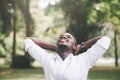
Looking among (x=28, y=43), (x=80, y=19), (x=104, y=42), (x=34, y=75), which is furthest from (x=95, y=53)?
(x=80, y=19)

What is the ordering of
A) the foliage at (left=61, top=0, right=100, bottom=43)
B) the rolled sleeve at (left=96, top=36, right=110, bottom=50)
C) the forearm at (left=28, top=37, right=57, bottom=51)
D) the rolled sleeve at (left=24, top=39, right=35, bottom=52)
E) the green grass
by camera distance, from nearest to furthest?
the rolled sleeve at (left=96, top=36, right=110, bottom=50) → the rolled sleeve at (left=24, top=39, right=35, bottom=52) → the forearm at (left=28, top=37, right=57, bottom=51) → the green grass → the foliage at (left=61, top=0, right=100, bottom=43)

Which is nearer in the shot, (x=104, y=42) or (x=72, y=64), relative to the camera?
(x=72, y=64)

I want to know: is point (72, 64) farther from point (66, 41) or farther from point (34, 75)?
point (34, 75)

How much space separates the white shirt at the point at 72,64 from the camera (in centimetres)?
320

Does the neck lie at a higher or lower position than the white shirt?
higher

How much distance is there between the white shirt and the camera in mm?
3199

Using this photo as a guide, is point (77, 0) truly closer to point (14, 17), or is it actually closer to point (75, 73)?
point (14, 17)

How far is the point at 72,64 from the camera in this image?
10.6ft

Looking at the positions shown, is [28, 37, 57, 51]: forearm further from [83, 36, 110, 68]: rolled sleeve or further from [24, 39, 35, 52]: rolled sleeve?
[83, 36, 110, 68]: rolled sleeve

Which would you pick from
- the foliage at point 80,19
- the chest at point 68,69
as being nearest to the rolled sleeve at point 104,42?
the chest at point 68,69

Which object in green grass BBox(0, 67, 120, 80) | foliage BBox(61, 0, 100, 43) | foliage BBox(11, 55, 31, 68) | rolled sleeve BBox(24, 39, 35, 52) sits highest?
rolled sleeve BBox(24, 39, 35, 52)

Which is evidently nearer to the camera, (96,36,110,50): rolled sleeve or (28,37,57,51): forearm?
(96,36,110,50): rolled sleeve

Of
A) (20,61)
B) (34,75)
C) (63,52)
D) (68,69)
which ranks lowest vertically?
(20,61)

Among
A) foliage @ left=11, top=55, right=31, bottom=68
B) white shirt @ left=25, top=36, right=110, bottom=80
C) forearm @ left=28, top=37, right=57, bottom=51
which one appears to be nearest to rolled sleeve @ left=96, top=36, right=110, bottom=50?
white shirt @ left=25, top=36, right=110, bottom=80
